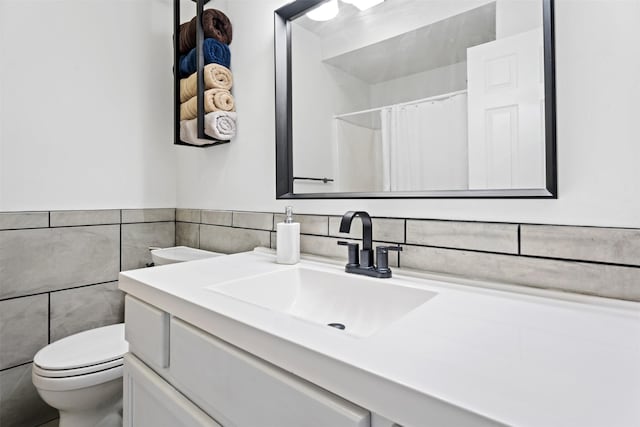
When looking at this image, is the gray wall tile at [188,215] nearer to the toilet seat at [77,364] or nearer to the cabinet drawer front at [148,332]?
the toilet seat at [77,364]

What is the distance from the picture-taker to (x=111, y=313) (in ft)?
5.39

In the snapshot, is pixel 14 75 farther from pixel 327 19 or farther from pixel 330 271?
pixel 330 271

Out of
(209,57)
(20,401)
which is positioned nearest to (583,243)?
(209,57)

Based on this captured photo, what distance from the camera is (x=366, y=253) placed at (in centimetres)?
93

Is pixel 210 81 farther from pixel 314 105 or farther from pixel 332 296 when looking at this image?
pixel 332 296

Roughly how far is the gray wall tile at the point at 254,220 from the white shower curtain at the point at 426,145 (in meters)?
0.54

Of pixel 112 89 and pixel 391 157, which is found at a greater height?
pixel 112 89

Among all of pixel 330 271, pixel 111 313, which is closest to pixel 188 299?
pixel 330 271

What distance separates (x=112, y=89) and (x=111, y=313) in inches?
44.2

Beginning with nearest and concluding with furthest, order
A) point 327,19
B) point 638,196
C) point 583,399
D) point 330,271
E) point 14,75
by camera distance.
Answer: point 583,399
point 638,196
point 330,271
point 327,19
point 14,75

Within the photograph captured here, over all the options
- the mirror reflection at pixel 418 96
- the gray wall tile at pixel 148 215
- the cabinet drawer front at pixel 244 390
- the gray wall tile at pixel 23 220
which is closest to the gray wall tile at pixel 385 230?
the mirror reflection at pixel 418 96

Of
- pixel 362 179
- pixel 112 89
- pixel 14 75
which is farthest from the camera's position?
pixel 112 89

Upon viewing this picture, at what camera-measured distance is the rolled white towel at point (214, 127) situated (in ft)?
4.63

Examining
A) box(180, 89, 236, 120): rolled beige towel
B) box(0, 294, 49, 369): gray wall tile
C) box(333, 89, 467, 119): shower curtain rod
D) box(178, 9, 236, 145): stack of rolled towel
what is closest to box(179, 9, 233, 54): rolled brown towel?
box(178, 9, 236, 145): stack of rolled towel
